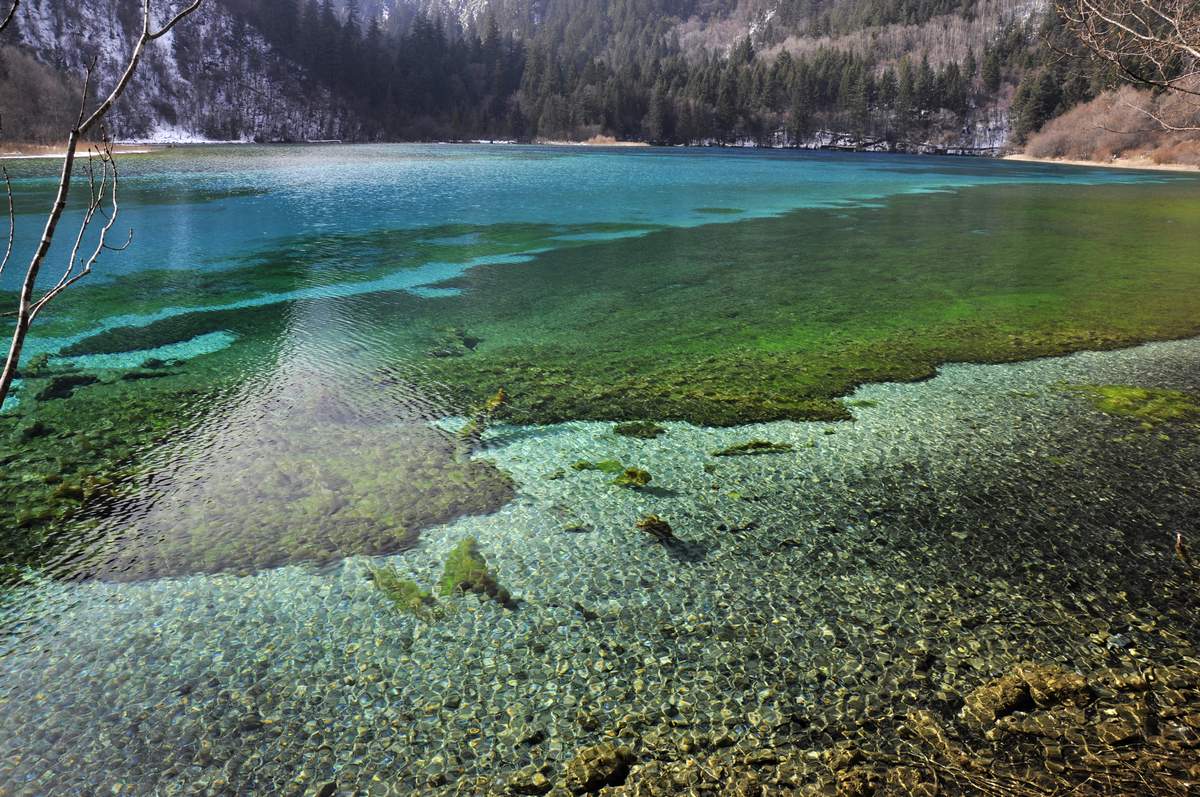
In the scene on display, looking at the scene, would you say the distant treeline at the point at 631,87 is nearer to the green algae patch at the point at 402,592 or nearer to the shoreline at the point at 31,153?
the shoreline at the point at 31,153

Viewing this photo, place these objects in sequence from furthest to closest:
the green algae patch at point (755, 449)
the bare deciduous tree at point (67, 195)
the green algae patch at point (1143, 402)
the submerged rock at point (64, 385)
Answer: the submerged rock at point (64, 385) → the green algae patch at point (1143, 402) → the green algae patch at point (755, 449) → the bare deciduous tree at point (67, 195)

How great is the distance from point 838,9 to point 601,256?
716 feet

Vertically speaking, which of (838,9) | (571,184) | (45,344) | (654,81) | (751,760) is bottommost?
(751,760)

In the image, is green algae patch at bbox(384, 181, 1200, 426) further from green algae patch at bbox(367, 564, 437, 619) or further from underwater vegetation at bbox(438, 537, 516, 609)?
green algae patch at bbox(367, 564, 437, 619)

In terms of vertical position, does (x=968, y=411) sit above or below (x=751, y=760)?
above

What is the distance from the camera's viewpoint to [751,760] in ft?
13.4

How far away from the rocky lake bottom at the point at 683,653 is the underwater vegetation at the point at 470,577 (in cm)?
8

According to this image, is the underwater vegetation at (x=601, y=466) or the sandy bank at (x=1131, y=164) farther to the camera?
the sandy bank at (x=1131, y=164)

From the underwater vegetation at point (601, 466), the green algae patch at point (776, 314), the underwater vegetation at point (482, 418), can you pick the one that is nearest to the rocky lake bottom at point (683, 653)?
the underwater vegetation at point (601, 466)

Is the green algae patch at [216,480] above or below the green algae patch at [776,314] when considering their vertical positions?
below

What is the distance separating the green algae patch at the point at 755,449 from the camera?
320 inches

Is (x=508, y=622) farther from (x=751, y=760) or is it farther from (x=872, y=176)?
(x=872, y=176)

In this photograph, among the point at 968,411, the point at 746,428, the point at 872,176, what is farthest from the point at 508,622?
the point at 872,176

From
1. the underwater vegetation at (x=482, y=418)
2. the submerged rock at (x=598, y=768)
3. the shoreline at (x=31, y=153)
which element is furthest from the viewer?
the shoreline at (x=31, y=153)
